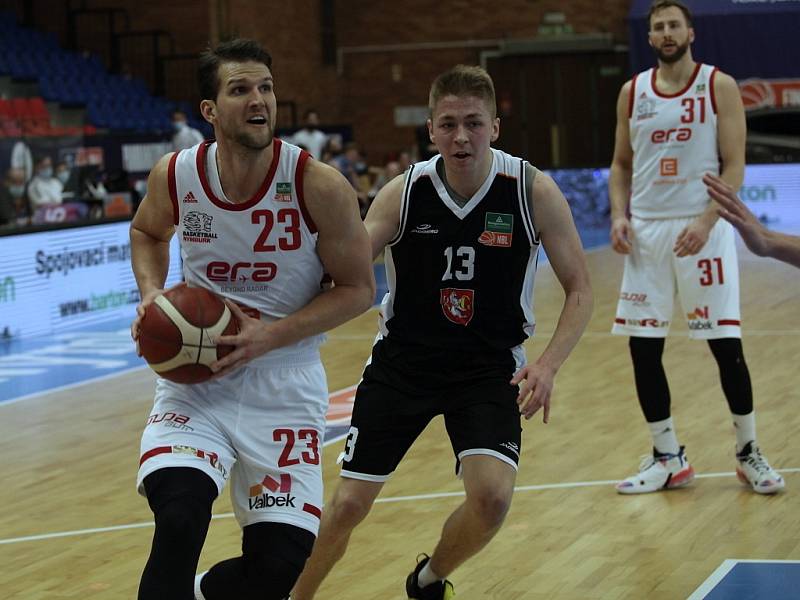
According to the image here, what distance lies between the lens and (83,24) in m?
21.5

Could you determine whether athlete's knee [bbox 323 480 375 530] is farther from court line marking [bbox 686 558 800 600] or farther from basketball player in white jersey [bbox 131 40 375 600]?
court line marking [bbox 686 558 800 600]

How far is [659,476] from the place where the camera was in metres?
5.88

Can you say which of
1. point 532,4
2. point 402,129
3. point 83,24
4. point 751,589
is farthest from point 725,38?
point 751,589

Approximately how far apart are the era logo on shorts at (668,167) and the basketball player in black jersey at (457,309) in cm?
173

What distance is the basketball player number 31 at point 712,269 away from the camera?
5852 mm

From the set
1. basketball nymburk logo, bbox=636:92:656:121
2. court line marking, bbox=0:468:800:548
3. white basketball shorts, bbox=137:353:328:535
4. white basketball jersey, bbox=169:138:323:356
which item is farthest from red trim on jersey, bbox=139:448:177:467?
basketball nymburk logo, bbox=636:92:656:121

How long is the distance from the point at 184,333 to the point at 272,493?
0.47m

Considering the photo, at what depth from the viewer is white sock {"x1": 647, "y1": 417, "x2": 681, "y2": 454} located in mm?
5883

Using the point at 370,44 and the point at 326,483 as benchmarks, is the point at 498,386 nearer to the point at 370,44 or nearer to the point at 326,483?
the point at 326,483

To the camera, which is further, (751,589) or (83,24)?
(83,24)

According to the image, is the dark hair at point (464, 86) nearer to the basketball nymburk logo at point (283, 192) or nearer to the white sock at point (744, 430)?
the basketball nymburk logo at point (283, 192)

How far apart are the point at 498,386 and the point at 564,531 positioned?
4.28 ft

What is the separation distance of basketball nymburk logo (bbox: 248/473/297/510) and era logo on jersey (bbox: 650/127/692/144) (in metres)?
2.97

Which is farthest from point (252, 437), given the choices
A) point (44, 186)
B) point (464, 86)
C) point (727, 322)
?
point (44, 186)
